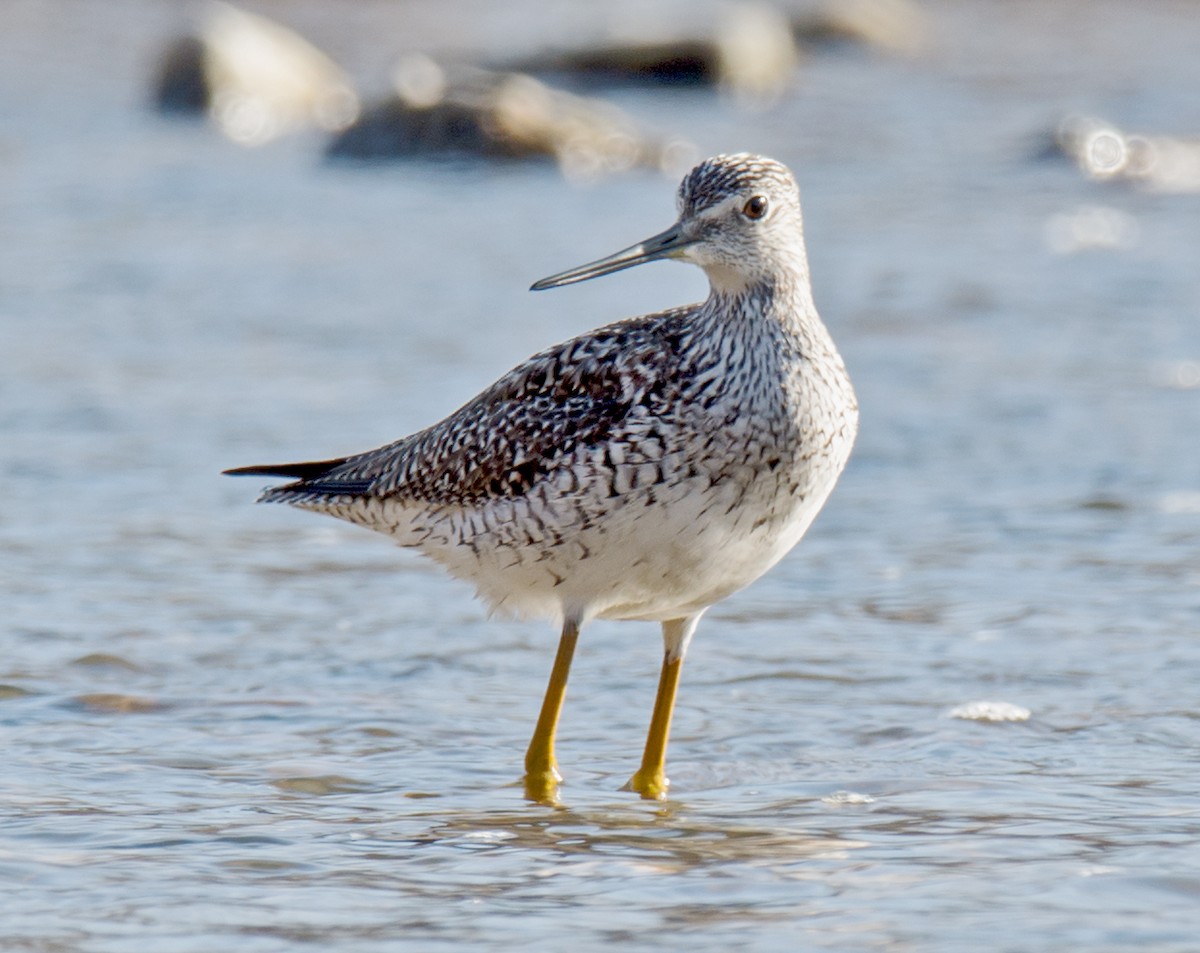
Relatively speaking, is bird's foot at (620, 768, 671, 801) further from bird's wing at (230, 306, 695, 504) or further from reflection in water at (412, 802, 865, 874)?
bird's wing at (230, 306, 695, 504)

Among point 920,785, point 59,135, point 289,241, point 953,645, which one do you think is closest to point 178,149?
point 59,135

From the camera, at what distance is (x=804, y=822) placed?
661 centimetres

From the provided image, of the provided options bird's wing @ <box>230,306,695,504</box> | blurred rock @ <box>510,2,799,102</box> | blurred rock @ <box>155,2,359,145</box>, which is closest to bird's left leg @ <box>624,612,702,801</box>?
bird's wing @ <box>230,306,695,504</box>

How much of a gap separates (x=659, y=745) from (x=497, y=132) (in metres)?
13.3

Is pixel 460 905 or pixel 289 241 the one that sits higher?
pixel 289 241

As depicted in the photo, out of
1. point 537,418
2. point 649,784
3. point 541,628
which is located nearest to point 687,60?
point 541,628

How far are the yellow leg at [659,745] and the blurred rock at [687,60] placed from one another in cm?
1839

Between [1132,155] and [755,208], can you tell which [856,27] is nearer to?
[1132,155]

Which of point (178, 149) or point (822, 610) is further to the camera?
point (178, 149)

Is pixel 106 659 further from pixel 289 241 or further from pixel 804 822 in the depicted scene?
pixel 289 241

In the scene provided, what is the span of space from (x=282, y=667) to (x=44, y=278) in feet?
26.7

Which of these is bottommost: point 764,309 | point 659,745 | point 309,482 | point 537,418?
point 659,745

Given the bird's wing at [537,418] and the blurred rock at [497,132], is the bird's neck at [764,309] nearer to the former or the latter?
the bird's wing at [537,418]

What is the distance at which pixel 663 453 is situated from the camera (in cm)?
653
